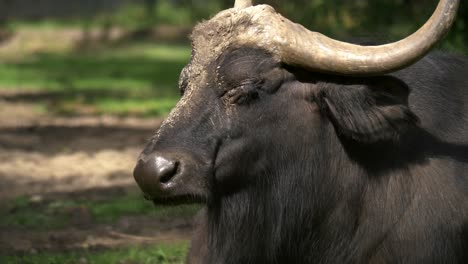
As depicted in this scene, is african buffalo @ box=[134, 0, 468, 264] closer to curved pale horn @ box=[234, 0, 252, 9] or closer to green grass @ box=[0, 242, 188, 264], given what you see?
curved pale horn @ box=[234, 0, 252, 9]

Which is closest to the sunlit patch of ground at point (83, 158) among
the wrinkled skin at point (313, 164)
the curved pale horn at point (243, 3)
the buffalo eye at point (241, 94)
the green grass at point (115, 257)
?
the green grass at point (115, 257)

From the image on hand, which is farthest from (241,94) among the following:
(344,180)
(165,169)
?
(344,180)

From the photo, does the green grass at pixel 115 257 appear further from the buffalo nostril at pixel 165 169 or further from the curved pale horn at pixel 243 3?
the buffalo nostril at pixel 165 169

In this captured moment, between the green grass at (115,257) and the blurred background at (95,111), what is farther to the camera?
the blurred background at (95,111)

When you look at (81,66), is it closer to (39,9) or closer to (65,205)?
(39,9)

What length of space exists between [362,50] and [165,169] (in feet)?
3.50

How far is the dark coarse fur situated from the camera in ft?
17.0

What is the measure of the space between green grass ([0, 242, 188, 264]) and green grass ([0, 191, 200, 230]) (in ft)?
3.12

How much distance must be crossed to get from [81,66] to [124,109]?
547cm

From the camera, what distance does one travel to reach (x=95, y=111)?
14.7 meters

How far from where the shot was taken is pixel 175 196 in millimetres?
4980

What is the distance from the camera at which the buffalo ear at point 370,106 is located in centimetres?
511

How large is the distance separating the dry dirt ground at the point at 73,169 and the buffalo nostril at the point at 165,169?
2825mm

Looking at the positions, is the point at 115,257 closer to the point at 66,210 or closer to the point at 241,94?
the point at 66,210
